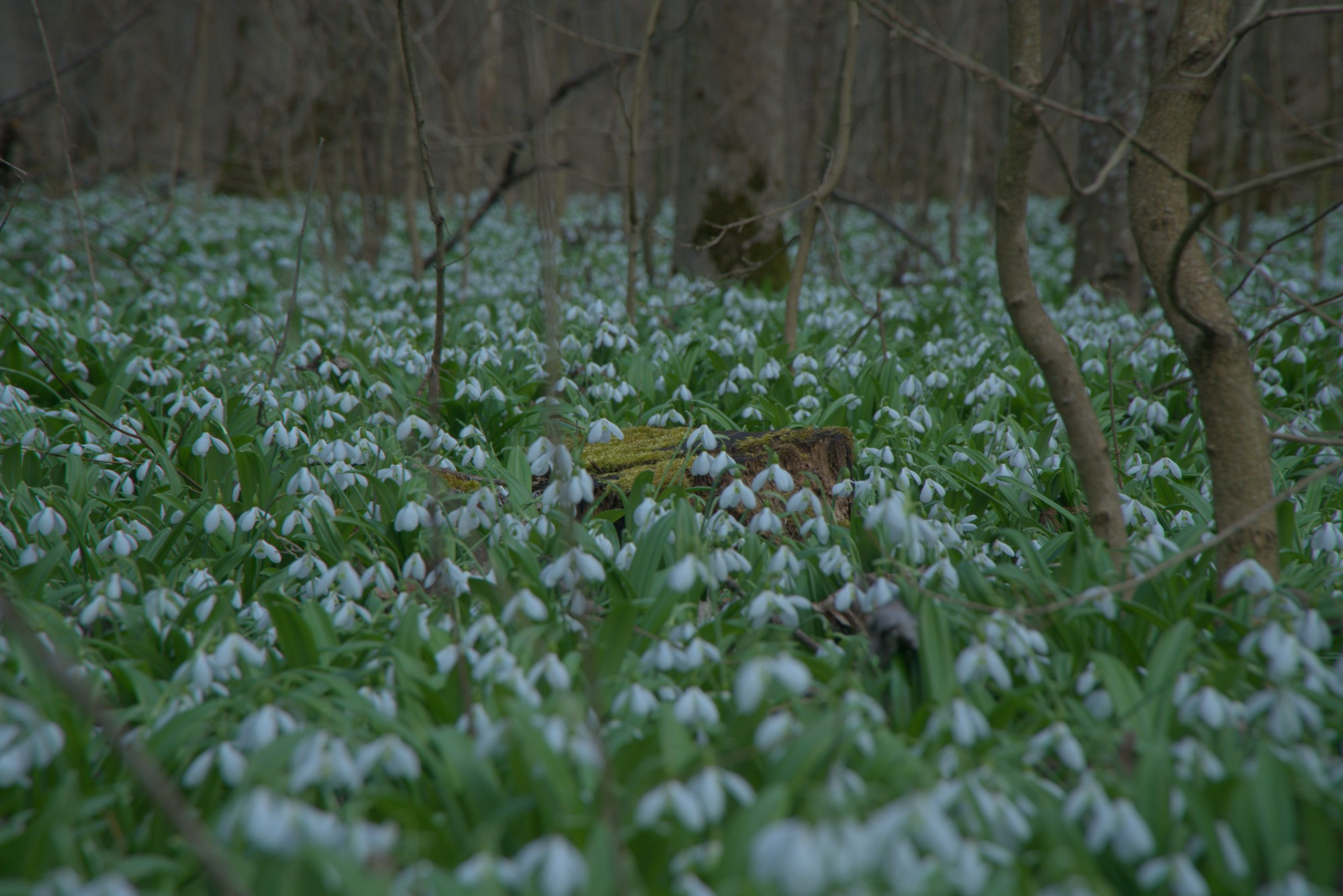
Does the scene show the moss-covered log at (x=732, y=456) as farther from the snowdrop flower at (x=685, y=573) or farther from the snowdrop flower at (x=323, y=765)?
the snowdrop flower at (x=323, y=765)

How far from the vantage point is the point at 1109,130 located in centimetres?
730

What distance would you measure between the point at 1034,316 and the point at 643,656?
1471mm

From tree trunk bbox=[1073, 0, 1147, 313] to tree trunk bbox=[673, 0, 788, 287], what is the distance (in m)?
2.48

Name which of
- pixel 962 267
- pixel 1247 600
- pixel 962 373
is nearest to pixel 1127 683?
pixel 1247 600

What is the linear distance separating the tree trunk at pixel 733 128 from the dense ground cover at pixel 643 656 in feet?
10.9

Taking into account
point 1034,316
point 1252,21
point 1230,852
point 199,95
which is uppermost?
point 199,95

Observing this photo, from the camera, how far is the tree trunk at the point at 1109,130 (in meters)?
7.40

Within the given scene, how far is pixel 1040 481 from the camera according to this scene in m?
3.54

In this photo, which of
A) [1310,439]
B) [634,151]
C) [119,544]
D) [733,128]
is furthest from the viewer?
[733,128]

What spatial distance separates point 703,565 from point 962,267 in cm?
819

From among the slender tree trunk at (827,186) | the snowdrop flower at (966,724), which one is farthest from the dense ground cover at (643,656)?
the slender tree trunk at (827,186)

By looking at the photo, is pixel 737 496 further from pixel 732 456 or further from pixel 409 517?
pixel 409 517

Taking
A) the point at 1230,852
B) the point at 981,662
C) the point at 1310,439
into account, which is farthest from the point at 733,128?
the point at 1230,852

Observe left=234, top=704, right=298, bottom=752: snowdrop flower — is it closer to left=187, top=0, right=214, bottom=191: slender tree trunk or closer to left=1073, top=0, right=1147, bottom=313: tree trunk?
left=1073, top=0, right=1147, bottom=313: tree trunk
